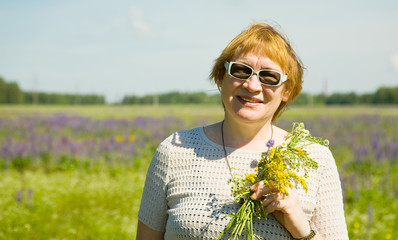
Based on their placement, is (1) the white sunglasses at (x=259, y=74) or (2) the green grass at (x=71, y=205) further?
(2) the green grass at (x=71, y=205)

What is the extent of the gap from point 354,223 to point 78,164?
576 centimetres

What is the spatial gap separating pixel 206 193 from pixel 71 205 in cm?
453

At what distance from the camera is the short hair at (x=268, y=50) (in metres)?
2.04

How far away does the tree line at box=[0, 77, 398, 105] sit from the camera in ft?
145

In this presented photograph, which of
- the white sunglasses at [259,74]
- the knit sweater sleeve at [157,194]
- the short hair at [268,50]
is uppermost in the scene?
the short hair at [268,50]

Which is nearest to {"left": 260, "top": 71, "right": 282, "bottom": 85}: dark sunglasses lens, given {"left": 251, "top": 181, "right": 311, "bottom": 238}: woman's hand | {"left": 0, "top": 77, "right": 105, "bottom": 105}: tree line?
{"left": 251, "top": 181, "right": 311, "bottom": 238}: woman's hand

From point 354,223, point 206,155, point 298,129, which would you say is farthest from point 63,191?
point 298,129

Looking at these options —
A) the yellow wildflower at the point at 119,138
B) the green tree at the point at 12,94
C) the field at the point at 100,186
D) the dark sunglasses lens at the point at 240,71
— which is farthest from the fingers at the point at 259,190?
the green tree at the point at 12,94

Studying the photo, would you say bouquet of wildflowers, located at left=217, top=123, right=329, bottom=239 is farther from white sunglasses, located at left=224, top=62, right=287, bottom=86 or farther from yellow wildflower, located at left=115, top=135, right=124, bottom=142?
yellow wildflower, located at left=115, top=135, right=124, bottom=142

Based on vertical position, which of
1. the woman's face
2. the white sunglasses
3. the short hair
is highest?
the short hair

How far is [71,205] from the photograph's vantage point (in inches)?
235

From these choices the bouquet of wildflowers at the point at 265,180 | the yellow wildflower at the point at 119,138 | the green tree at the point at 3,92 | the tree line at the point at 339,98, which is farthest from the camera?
the green tree at the point at 3,92

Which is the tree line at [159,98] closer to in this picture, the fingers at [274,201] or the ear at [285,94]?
the ear at [285,94]

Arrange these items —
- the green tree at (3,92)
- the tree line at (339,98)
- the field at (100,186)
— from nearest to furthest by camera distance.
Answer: the field at (100,186) → the tree line at (339,98) → the green tree at (3,92)
